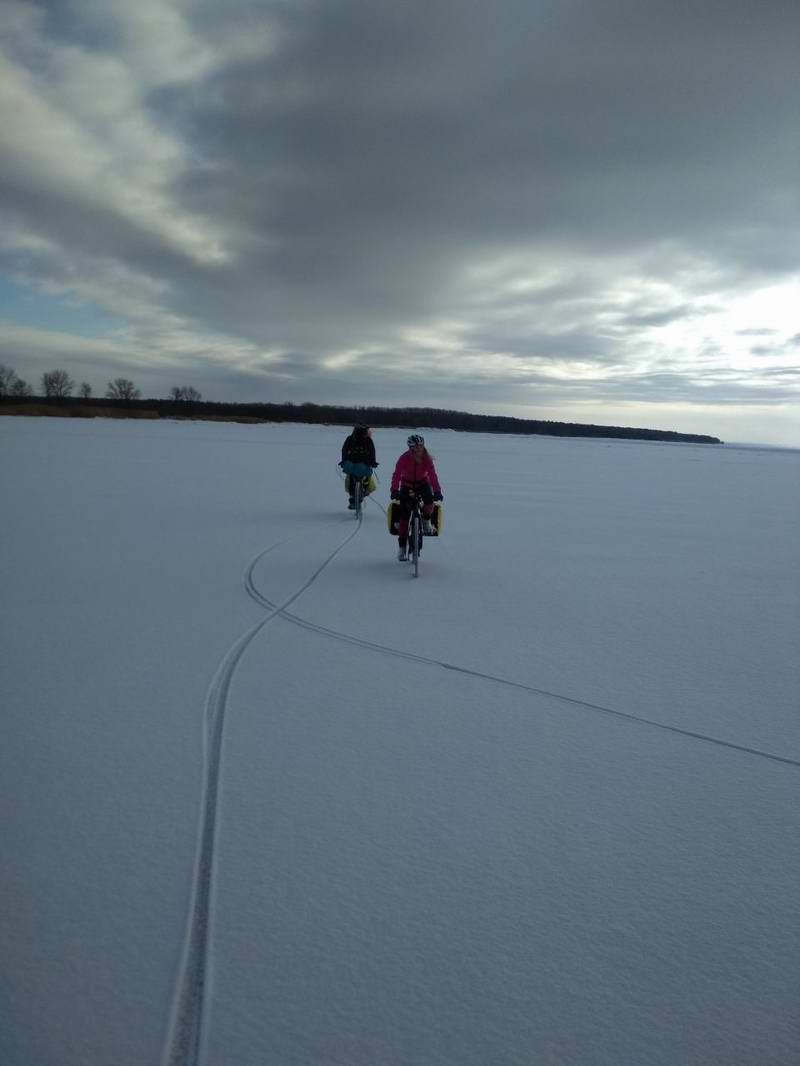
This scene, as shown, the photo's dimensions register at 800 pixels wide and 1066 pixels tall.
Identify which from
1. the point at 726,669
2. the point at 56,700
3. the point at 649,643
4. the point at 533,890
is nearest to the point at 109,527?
the point at 56,700

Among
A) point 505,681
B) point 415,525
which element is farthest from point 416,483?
point 505,681

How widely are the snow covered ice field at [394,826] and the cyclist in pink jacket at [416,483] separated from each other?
4.31 feet

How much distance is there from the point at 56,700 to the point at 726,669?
14.5 feet

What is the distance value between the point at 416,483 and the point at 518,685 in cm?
409

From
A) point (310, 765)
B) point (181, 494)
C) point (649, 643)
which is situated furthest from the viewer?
point (181, 494)

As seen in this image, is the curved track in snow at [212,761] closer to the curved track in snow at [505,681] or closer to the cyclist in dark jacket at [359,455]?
the curved track in snow at [505,681]

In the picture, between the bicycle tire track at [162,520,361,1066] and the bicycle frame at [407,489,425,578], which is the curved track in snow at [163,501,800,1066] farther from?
the bicycle frame at [407,489,425,578]

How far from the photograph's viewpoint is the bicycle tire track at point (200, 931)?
2.02 m

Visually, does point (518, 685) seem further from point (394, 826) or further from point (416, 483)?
point (416, 483)

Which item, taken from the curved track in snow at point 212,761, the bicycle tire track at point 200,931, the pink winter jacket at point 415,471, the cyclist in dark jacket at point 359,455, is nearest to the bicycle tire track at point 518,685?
the curved track in snow at point 212,761

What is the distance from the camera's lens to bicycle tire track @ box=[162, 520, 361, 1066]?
6.61 feet

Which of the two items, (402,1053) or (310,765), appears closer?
(402,1053)

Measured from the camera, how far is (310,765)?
3.60 meters

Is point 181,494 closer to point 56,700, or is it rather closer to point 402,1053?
point 56,700
